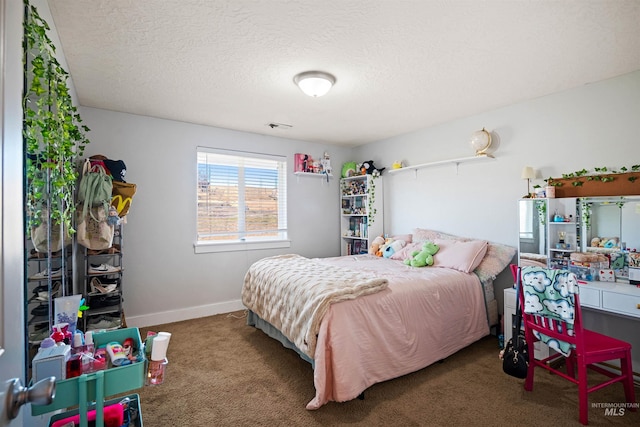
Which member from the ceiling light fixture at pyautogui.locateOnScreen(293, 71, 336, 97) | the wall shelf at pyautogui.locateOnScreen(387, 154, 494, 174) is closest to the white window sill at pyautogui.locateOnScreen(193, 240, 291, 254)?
the wall shelf at pyautogui.locateOnScreen(387, 154, 494, 174)

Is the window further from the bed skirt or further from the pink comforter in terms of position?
the pink comforter

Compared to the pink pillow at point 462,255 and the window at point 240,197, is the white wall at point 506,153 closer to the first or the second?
the pink pillow at point 462,255

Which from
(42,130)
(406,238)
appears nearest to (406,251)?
(406,238)

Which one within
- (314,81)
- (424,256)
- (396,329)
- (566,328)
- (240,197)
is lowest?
(396,329)

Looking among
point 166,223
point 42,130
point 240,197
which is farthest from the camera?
point 240,197

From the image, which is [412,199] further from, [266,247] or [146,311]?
[146,311]

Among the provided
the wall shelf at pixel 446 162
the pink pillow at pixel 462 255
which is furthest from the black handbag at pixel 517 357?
the wall shelf at pixel 446 162

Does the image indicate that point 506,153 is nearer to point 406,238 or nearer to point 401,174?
point 401,174

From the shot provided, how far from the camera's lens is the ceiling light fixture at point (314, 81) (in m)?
2.53

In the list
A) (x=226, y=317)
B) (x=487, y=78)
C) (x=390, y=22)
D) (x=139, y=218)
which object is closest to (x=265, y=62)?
(x=390, y=22)

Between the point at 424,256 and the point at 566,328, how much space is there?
1515 mm

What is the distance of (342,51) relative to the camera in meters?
2.23

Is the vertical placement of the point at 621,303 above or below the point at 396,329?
above

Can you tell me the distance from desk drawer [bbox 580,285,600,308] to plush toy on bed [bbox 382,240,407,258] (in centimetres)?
188
